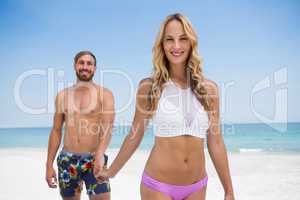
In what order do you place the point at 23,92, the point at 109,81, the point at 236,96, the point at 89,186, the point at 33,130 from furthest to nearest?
the point at 33,130 → the point at 236,96 → the point at 23,92 → the point at 109,81 → the point at 89,186

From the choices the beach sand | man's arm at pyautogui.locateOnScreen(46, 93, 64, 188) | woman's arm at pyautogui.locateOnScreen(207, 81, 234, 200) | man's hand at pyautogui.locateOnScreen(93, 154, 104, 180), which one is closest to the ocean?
the beach sand

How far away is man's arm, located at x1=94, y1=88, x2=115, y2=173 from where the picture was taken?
2951 millimetres

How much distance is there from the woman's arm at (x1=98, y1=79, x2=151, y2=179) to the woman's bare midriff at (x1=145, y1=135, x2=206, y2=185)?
0.11 metres

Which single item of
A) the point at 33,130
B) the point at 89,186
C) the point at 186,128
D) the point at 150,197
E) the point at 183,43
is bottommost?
the point at 33,130

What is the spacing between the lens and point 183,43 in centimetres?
194

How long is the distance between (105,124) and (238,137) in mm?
18000

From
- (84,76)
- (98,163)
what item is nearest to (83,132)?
(98,163)

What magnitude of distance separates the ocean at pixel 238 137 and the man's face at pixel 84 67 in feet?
43.2

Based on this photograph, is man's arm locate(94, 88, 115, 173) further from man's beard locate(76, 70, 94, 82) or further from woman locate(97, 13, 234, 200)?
woman locate(97, 13, 234, 200)

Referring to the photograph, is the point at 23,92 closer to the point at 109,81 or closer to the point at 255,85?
the point at 109,81

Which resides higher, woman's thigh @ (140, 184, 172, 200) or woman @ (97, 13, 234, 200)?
woman @ (97, 13, 234, 200)

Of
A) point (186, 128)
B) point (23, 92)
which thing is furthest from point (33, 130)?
point (186, 128)

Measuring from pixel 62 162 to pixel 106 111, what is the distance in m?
0.51

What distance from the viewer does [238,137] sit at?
2034 cm
